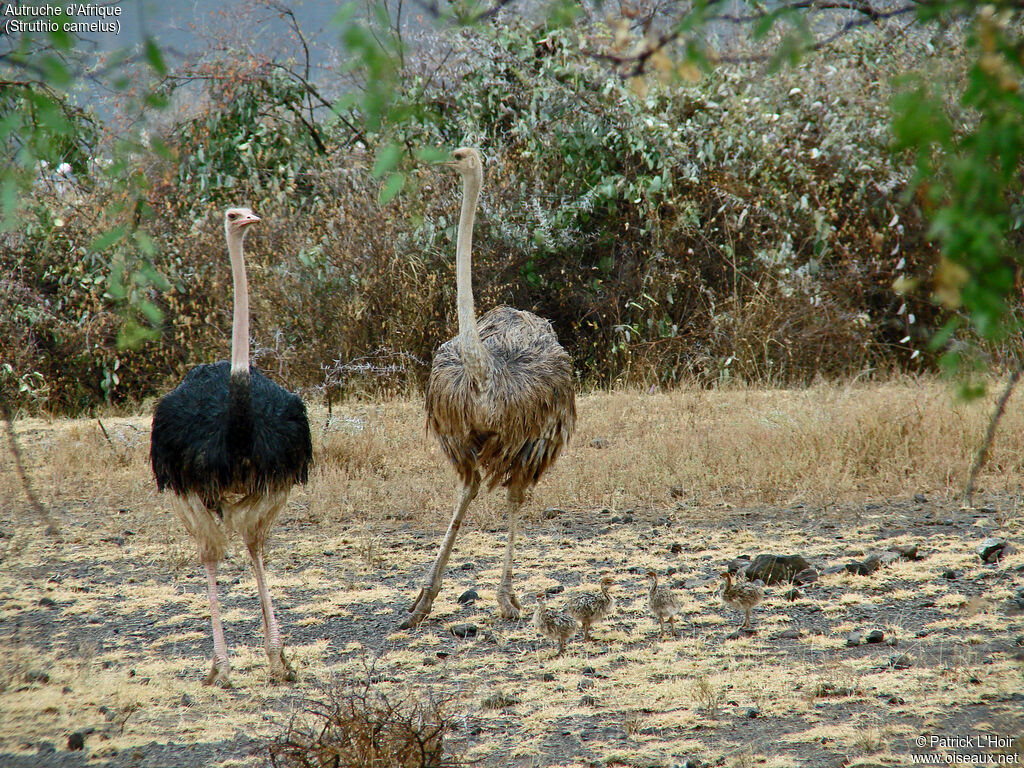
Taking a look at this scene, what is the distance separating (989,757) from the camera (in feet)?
10.2

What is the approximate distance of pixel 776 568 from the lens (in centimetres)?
538

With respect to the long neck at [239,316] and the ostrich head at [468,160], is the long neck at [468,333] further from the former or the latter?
the long neck at [239,316]

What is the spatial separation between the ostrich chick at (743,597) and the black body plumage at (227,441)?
208cm

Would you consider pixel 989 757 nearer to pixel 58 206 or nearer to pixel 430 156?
pixel 430 156

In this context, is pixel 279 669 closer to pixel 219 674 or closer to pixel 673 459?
pixel 219 674

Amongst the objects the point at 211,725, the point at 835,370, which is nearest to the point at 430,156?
the point at 211,725

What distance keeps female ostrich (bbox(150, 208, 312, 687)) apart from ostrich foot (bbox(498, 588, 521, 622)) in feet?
3.93

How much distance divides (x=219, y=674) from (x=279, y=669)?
251mm

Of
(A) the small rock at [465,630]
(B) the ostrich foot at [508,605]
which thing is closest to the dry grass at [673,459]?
(B) the ostrich foot at [508,605]

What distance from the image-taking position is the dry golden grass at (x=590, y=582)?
375cm

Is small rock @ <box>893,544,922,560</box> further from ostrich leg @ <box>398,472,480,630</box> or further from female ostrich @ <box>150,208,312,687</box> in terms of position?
female ostrich @ <box>150,208,312,687</box>

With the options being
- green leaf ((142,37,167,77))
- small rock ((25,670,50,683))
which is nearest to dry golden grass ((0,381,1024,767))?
small rock ((25,670,50,683))

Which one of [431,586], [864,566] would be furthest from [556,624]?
[864,566]

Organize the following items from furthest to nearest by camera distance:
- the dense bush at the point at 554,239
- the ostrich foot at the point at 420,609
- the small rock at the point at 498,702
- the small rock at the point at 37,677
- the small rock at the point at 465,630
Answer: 1. the dense bush at the point at 554,239
2. the ostrich foot at the point at 420,609
3. the small rock at the point at 465,630
4. the small rock at the point at 37,677
5. the small rock at the point at 498,702
